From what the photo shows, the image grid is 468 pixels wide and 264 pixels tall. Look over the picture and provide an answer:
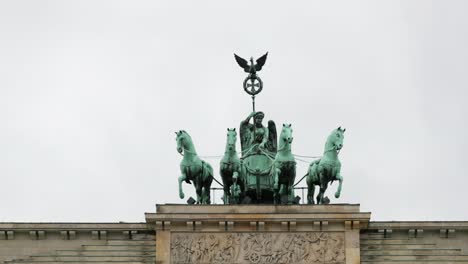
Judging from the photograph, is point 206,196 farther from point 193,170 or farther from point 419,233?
point 419,233

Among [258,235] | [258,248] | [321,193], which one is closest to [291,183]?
[321,193]

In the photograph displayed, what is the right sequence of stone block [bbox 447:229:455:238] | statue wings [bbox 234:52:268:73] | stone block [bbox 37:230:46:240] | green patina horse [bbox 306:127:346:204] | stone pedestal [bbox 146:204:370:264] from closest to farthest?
1. stone pedestal [bbox 146:204:370:264]
2. stone block [bbox 37:230:46:240]
3. stone block [bbox 447:229:455:238]
4. green patina horse [bbox 306:127:346:204]
5. statue wings [bbox 234:52:268:73]

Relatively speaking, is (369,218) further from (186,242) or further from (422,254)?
(186,242)

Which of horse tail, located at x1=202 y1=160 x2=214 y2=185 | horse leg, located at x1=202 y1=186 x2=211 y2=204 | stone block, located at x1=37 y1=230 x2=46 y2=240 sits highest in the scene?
horse tail, located at x1=202 y1=160 x2=214 y2=185

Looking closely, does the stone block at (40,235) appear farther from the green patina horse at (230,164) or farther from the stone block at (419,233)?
the stone block at (419,233)

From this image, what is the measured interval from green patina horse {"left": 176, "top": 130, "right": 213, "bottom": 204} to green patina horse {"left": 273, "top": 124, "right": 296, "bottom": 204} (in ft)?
7.22

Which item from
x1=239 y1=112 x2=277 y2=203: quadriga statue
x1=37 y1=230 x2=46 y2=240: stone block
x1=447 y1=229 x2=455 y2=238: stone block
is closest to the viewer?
x1=37 y1=230 x2=46 y2=240: stone block

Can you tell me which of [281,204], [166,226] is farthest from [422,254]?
[166,226]

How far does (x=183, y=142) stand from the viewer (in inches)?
2116

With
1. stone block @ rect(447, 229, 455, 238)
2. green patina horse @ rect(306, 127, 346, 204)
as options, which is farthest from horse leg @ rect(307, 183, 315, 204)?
stone block @ rect(447, 229, 455, 238)

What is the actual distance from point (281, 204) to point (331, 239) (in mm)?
2043

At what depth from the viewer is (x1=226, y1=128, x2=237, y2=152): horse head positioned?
5369cm

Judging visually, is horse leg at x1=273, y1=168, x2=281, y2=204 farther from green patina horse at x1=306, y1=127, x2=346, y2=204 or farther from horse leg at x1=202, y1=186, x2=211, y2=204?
horse leg at x1=202, y1=186, x2=211, y2=204

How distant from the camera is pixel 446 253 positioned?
173 feet
